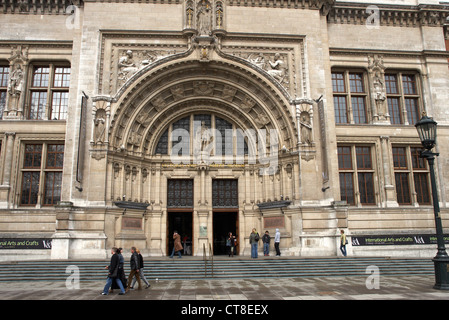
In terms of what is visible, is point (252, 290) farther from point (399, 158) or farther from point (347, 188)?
point (399, 158)

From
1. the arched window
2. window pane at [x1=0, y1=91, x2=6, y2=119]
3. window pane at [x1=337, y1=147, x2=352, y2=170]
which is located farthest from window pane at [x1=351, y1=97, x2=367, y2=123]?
window pane at [x1=0, y1=91, x2=6, y2=119]

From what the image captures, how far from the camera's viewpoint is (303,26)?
2431cm

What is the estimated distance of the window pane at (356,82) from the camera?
25.7 metres

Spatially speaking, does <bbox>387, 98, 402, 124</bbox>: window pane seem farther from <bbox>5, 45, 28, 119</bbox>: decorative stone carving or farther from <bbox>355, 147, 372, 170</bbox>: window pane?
<bbox>5, 45, 28, 119</bbox>: decorative stone carving

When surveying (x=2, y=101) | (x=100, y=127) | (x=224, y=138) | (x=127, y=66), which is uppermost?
(x=127, y=66)

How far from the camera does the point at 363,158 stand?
24.6 metres

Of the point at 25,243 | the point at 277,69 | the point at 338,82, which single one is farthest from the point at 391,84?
the point at 25,243

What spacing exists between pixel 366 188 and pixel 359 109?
5.53 m

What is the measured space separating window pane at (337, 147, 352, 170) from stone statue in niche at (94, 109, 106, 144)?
15022mm

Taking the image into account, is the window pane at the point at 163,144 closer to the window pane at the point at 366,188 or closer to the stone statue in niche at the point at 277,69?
the stone statue in niche at the point at 277,69

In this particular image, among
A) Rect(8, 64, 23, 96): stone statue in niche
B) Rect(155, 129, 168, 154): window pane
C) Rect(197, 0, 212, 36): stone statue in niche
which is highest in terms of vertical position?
Rect(197, 0, 212, 36): stone statue in niche

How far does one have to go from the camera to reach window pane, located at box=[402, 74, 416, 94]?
2605 centimetres

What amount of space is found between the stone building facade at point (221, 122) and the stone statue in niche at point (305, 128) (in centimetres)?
14
